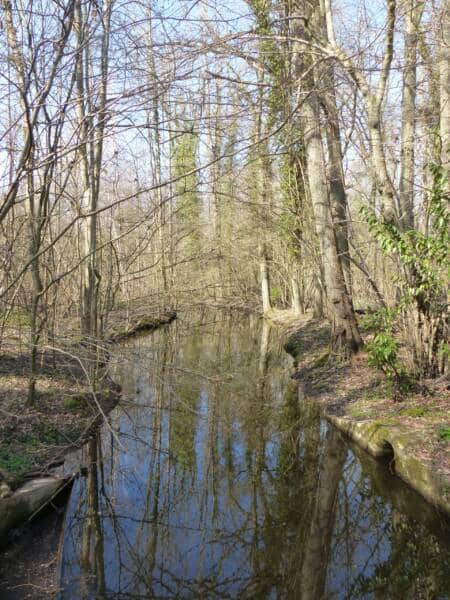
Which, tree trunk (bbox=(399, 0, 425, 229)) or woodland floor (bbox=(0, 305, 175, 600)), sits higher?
tree trunk (bbox=(399, 0, 425, 229))

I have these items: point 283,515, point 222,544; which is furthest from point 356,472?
point 222,544

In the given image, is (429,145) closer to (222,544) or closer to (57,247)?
(57,247)

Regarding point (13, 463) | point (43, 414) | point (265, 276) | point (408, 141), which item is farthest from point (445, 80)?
point (265, 276)

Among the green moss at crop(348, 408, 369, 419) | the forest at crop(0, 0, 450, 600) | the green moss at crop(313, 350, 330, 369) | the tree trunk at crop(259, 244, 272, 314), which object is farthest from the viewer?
the tree trunk at crop(259, 244, 272, 314)

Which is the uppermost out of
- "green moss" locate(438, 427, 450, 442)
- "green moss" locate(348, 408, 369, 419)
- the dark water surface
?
"green moss" locate(348, 408, 369, 419)

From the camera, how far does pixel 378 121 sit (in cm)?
784

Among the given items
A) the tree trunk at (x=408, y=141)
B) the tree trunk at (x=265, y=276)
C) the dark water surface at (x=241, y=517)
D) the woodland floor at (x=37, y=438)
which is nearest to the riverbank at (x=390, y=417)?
the dark water surface at (x=241, y=517)

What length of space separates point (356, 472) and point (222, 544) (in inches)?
85.9

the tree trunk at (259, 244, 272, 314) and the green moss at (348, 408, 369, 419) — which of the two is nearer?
the green moss at (348, 408, 369, 419)

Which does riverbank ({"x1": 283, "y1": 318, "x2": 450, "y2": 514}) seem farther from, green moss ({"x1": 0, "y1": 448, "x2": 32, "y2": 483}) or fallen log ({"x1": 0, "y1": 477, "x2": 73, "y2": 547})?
green moss ({"x1": 0, "y1": 448, "x2": 32, "y2": 483})

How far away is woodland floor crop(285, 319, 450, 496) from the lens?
223 inches

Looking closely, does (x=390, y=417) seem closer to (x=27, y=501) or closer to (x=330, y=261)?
(x=330, y=261)

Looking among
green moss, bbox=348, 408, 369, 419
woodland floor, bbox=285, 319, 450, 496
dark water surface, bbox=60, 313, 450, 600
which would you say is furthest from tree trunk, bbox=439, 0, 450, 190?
dark water surface, bbox=60, 313, 450, 600

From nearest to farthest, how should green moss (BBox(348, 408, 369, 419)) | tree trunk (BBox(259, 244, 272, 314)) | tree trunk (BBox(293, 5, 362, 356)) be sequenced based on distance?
green moss (BBox(348, 408, 369, 419)) → tree trunk (BBox(293, 5, 362, 356)) → tree trunk (BBox(259, 244, 272, 314))
